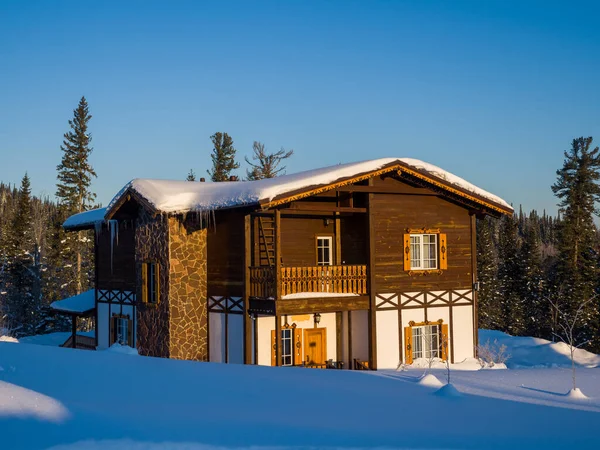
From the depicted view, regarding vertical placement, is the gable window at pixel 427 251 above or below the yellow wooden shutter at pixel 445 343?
above

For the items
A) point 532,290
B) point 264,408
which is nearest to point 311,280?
point 264,408

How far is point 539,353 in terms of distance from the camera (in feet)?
94.1

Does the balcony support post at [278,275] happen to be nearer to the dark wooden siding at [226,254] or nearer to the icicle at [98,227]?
the dark wooden siding at [226,254]

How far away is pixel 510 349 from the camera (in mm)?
29078

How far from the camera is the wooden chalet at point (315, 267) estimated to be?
18359 millimetres

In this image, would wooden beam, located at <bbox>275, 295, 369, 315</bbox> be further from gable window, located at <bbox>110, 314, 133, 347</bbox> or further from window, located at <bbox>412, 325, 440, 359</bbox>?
gable window, located at <bbox>110, 314, 133, 347</bbox>

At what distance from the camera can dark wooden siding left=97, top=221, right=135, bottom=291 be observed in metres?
23.1

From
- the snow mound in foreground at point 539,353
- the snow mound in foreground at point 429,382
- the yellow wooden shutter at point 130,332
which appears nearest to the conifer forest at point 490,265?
the snow mound in foreground at point 539,353

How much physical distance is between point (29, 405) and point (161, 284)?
10.3 metres

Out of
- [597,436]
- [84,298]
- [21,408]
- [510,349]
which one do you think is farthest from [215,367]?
[510,349]

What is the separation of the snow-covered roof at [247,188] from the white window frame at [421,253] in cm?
190

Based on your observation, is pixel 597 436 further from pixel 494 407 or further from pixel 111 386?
pixel 111 386

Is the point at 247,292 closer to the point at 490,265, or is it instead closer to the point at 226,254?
the point at 226,254

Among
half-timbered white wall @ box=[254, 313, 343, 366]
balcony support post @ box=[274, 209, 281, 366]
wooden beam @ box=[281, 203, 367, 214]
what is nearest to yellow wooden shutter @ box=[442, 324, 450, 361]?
half-timbered white wall @ box=[254, 313, 343, 366]
